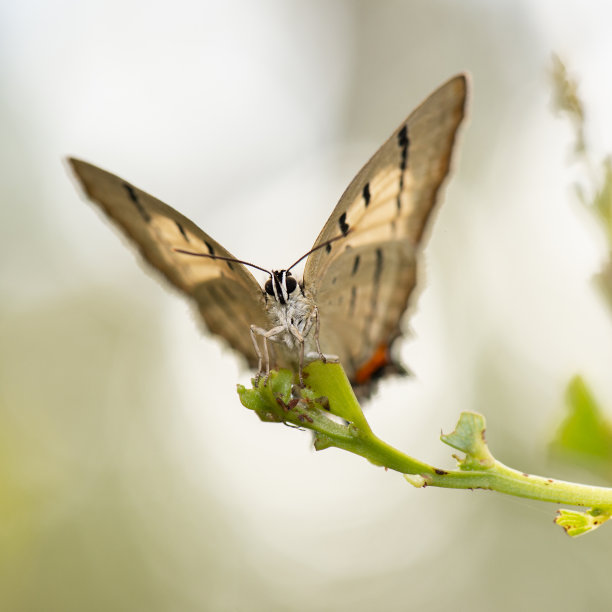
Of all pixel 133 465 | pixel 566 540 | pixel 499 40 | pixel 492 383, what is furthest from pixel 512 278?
pixel 133 465

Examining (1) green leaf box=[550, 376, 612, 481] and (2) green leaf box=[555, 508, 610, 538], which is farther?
(1) green leaf box=[550, 376, 612, 481]

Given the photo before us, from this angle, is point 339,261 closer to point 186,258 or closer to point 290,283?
point 290,283

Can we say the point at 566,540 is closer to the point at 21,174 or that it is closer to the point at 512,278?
the point at 512,278

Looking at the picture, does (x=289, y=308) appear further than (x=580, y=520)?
Yes

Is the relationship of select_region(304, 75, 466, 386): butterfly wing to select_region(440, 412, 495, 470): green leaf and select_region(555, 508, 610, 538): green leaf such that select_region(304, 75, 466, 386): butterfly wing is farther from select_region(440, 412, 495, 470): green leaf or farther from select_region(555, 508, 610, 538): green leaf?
select_region(555, 508, 610, 538): green leaf

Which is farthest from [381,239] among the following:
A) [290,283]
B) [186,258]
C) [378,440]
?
[378,440]

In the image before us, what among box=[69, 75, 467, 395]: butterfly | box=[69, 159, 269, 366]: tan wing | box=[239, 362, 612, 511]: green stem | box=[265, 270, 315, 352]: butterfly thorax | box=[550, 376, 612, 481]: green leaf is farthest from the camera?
box=[265, 270, 315, 352]: butterfly thorax

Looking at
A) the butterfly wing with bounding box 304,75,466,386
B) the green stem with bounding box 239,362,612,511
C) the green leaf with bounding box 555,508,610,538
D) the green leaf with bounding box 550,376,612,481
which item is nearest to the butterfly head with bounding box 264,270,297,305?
the butterfly wing with bounding box 304,75,466,386
